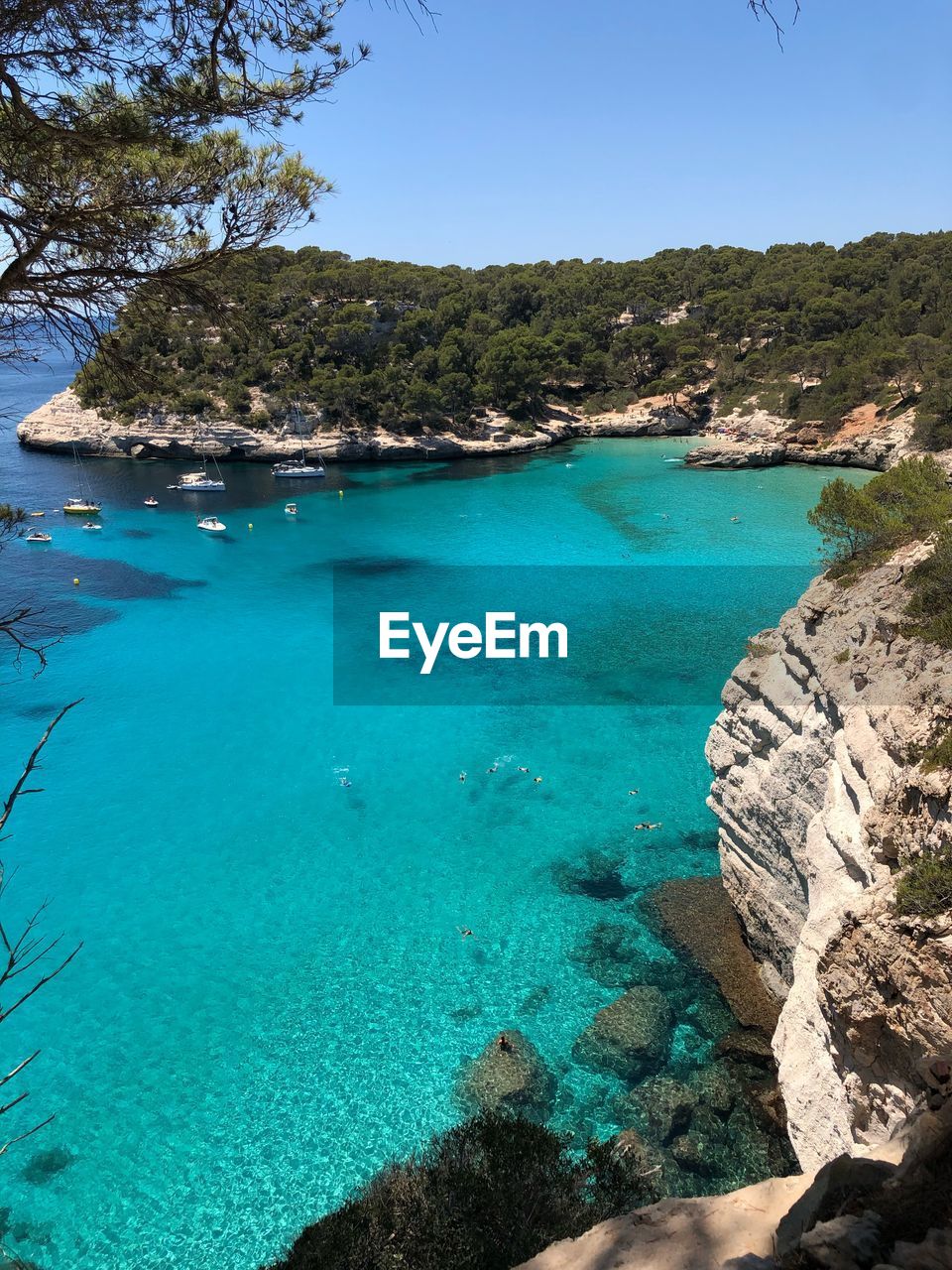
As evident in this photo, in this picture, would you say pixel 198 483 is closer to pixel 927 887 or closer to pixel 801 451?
pixel 801 451

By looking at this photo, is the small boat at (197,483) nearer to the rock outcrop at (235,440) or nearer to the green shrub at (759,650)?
the rock outcrop at (235,440)

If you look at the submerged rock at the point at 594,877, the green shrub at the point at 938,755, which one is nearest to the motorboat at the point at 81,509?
the submerged rock at the point at 594,877

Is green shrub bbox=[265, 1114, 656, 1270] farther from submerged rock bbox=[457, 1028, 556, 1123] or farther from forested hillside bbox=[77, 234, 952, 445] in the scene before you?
forested hillside bbox=[77, 234, 952, 445]

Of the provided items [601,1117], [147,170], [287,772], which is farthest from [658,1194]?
[287,772]

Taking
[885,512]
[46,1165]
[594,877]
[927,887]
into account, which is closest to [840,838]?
[927,887]

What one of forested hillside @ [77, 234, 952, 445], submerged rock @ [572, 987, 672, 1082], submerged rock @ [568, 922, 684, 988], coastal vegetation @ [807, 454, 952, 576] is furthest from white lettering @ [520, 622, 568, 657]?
forested hillside @ [77, 234, 952, 445]

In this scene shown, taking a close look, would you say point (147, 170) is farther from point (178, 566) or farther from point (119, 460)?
point (119, 460)

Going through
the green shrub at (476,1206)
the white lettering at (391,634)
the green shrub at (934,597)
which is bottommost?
the white lettering at (391,634)
